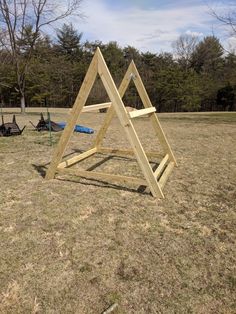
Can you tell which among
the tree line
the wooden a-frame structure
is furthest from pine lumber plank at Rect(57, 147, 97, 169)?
the tree line

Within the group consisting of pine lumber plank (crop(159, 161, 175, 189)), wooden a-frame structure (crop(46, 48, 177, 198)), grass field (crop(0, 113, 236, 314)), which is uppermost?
wooden a-frame structure (crop(46, 48, 177, 198))

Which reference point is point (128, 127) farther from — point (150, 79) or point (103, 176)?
point (150, 79)

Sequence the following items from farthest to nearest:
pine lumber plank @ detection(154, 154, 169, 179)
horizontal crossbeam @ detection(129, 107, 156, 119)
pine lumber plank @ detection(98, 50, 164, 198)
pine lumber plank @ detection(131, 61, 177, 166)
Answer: pine lumber plank @ detection(131, 61, 177, 166)
pine lumber plank @ detection(154, 154, 169, 179)
horizontal crossbeam @ detection(129, 107, 156, 119)
pine lumber plank @ detection(98, 50, 164, 198)

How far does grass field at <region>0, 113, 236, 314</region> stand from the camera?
1.85 meters

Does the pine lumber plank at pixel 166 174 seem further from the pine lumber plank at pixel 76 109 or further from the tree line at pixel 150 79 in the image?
the tree line at pixel 150 79

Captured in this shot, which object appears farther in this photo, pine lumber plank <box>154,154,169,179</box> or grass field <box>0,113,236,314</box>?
pine lumber plank <box>154,154,169,179</box>

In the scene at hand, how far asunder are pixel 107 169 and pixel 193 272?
8.74ft

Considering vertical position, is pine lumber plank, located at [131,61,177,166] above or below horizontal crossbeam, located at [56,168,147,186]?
above

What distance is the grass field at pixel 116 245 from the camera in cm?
185

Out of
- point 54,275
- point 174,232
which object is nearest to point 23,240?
point 54,275

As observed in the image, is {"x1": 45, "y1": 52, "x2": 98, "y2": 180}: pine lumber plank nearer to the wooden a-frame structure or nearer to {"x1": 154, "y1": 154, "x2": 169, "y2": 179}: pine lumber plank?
the wooden a-frame structure

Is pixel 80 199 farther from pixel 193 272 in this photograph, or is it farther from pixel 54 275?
pixel 193 272

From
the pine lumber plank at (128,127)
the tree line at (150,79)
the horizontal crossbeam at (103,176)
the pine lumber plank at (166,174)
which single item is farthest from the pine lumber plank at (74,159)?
the tree line at (150,79)

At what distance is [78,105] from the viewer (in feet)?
12.2
